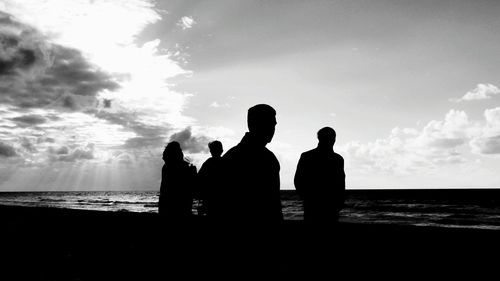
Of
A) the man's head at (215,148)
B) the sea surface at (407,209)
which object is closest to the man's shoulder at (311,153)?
the man's head at (215,148)

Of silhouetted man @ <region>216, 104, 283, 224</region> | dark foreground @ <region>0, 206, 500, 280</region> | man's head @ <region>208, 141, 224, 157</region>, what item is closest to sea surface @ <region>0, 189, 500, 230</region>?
dark foreground @ <region>0, 206, 500, 280</region>

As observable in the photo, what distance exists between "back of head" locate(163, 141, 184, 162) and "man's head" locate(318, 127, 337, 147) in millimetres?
1942

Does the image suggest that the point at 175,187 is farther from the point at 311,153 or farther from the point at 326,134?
the point at 326,134

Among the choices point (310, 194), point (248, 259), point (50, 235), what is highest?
point (310, 194)

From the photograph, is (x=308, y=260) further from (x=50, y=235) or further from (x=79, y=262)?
(x=50, y=235)

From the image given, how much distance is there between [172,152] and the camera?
492cm

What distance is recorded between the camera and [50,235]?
9.29 m

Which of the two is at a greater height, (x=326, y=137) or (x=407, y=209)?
(x=326, y=137)

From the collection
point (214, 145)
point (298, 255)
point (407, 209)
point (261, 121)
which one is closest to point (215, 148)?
point (214, 145)

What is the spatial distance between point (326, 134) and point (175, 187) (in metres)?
2.19

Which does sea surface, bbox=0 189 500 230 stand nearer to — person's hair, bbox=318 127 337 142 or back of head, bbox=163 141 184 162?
back of head, bbox=163 141 184 162

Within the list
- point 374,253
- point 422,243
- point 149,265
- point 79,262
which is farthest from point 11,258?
point 422,243

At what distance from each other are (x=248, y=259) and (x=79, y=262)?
4.88 meters

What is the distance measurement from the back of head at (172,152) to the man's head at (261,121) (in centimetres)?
285
